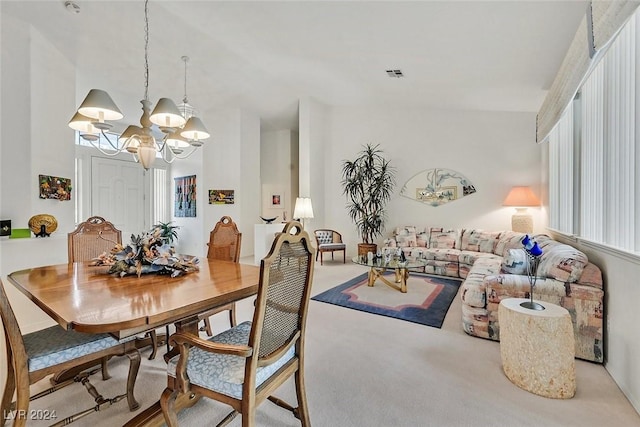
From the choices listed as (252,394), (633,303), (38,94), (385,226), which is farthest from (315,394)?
(385,226)

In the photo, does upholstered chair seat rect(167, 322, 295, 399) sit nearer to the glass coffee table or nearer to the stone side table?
the stone side table

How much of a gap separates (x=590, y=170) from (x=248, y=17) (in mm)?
3927

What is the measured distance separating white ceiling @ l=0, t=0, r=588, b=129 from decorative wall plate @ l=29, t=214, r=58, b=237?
6.74 ft

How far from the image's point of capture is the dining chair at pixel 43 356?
121cm

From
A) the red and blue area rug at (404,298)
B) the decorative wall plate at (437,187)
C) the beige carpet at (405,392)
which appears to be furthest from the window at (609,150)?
the decorative wall plate at (437,187)

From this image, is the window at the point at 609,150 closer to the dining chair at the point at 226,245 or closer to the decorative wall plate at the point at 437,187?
the decorative wall plate at the point at 437,187

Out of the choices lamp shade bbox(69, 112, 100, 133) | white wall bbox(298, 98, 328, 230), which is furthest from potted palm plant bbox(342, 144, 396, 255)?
lamp shade bbox(69, 112, 100, 133)

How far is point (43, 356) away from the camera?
132cm

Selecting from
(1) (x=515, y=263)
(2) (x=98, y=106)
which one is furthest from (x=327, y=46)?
(1) (x=515, y=263)

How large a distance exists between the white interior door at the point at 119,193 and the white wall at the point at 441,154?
4027 millimetres

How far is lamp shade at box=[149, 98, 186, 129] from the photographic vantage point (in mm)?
2217

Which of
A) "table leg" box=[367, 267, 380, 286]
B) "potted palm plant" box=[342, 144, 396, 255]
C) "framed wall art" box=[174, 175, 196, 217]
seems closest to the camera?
"table leg" box=[367, 267, 380, 286]

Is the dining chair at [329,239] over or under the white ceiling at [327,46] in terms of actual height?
under

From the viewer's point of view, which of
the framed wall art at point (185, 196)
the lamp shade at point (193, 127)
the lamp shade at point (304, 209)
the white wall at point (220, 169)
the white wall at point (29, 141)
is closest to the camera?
the lamp shade at point (193, 127)
